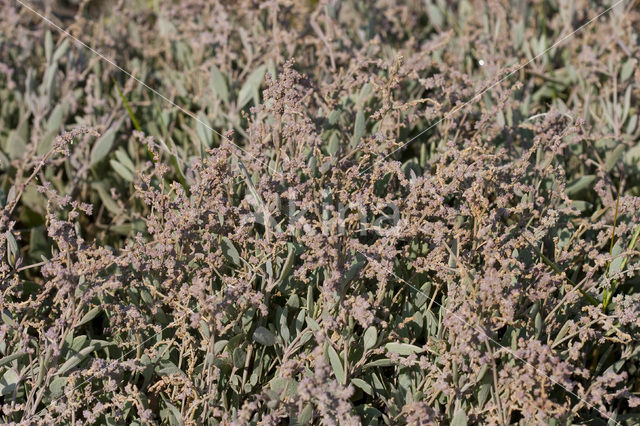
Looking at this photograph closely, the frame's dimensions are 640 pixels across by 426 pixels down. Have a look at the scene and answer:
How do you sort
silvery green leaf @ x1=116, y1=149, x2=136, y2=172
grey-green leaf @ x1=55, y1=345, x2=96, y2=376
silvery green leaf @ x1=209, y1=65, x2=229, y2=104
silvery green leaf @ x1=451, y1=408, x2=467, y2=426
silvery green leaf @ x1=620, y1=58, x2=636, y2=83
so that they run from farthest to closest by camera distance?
silvery green leaf @ x1=620, y1=58, x2=636, y2=83 < silvery green leaf @ x1=209, y1=65, x2=229, y2=104 < silvery green leaf @ x1=116, y1=149, x2=136, y2=172 < grey-green leaf @ x1=55, y1=345, x2=96, y2=376 < silvery green leaf @ x1=451, y1=408, x2=467, y2=426

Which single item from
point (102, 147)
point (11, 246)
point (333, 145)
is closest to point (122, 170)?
point (102, 147)

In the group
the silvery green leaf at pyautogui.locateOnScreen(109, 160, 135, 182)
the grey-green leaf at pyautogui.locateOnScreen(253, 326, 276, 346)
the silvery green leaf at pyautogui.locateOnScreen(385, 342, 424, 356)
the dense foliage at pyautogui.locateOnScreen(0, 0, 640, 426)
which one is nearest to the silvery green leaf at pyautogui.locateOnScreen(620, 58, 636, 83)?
the dense foliage at pyautogui.locateOnScreen(0, 0, 640, 426)

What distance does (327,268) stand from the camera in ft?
7.98

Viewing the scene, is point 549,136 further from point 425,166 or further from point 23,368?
point 23,368

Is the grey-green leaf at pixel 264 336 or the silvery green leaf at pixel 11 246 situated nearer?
the grey-green leaf at pixel 264 336

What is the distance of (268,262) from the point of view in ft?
8.14

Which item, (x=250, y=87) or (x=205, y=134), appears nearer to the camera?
(x=205, y=134)

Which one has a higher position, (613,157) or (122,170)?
(122,170)

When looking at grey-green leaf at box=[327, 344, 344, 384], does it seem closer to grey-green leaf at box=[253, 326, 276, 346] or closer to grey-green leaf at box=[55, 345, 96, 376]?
grey-green leaf at box=[253, 326, 276, 346]

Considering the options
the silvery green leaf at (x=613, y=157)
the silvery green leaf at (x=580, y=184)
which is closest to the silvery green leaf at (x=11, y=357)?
the silvery green leaf at (x=580, y=184)

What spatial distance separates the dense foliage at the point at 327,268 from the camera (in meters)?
2.28

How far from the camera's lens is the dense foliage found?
228 centimetres

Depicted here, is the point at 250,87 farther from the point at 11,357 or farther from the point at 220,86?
the point at 11,357

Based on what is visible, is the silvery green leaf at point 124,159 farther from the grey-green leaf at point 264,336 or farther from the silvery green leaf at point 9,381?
the grey-green leaf at point 264,336
